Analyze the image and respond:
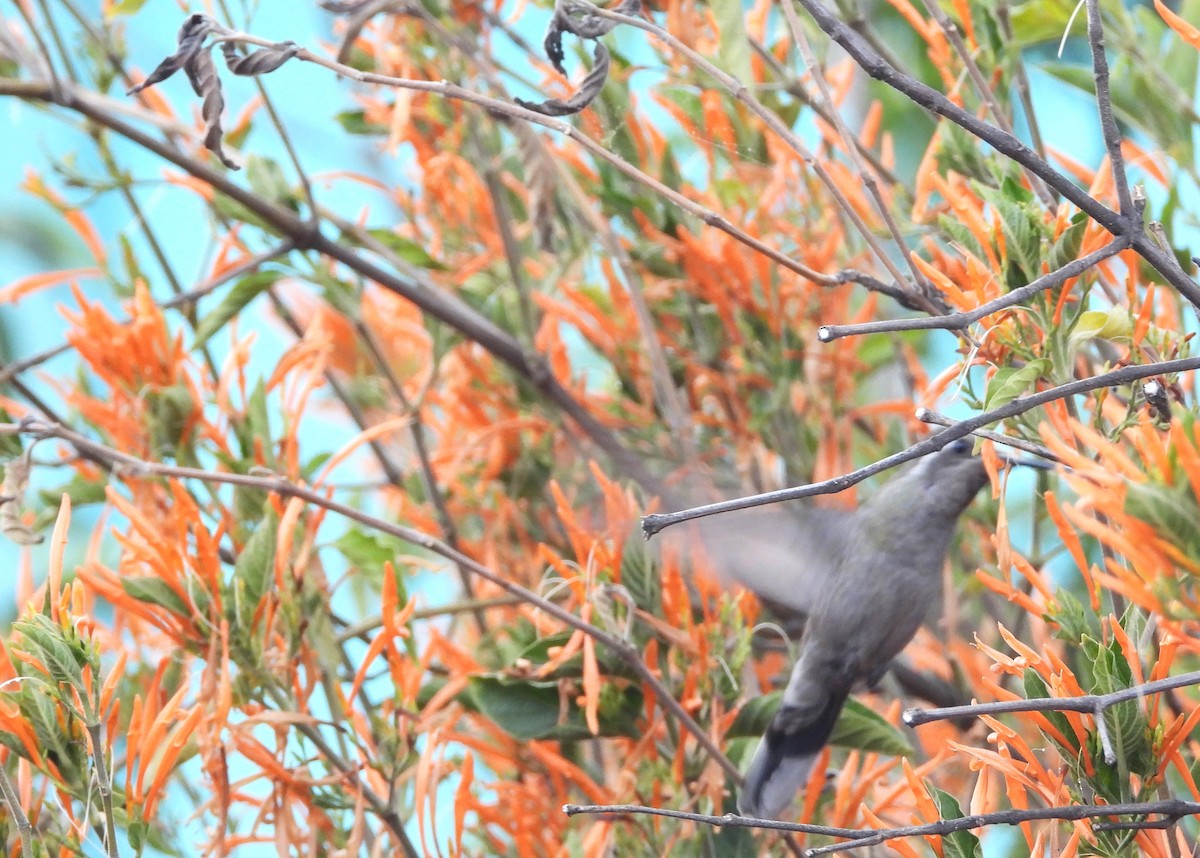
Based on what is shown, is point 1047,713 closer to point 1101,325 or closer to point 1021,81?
point 1101,325

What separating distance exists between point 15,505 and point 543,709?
45 cm

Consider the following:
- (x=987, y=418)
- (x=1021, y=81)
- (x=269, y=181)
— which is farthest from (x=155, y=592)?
(x=1021, y=81)

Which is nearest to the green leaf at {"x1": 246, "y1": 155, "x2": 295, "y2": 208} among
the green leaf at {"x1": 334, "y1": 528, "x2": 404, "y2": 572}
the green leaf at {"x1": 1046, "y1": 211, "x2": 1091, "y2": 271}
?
the green leaf at {"x1": 334, "y1": 528, "x2": 404, "y2": 572}

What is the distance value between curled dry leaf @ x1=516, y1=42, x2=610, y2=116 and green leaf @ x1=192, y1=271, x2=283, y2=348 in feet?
1.69

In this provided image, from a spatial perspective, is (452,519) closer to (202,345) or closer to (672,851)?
(202,345)

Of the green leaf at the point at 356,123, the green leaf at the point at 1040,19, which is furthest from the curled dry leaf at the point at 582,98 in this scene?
the green leaf at the point at 356,123

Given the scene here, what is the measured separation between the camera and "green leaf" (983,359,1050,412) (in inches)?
30.6

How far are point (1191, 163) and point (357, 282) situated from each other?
0.84 m

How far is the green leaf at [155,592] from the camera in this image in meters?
1.10

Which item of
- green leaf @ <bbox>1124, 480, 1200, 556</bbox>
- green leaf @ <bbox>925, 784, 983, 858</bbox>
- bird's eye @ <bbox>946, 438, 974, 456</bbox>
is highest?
green leaf @ <bbox>1124, 480, 1200, 556</bbox>

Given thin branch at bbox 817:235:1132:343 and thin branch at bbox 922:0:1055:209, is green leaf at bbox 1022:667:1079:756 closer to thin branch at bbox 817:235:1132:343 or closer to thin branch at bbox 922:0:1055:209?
thin branch at bbox 817:235:1132:343

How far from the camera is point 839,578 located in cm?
141

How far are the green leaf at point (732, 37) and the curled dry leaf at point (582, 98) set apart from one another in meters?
0.29

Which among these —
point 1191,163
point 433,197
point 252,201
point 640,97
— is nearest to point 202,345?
point 252,201
